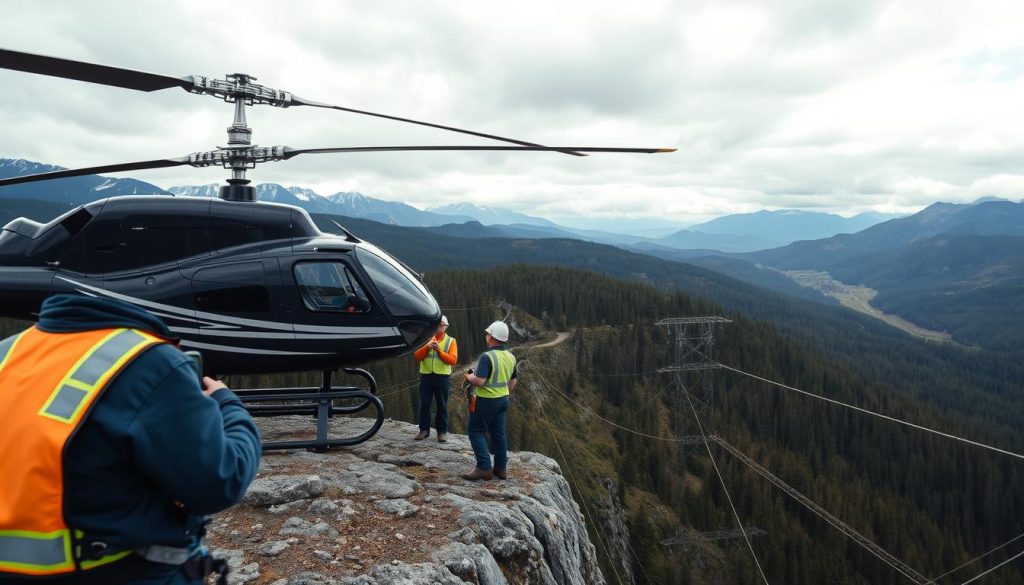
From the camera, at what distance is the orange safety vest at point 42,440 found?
2.32 m

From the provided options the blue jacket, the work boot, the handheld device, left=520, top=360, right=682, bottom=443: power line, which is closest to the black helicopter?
the work boot

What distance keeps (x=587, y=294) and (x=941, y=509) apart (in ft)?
175

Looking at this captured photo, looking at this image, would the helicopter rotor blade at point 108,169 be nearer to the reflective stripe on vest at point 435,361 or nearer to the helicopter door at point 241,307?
the helicopter door at point 241,307

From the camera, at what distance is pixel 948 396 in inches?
4838

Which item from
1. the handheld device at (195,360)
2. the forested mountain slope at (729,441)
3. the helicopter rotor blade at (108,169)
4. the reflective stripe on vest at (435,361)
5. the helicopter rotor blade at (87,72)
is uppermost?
the helicopter rotor blade at (87,72)

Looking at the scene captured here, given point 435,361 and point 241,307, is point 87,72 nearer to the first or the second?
point 241,307

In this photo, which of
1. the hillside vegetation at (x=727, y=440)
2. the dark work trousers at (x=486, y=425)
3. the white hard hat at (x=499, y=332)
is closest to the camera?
the dark work trousers at (x=486, y=425)

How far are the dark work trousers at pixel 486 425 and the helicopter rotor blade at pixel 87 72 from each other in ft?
19.6

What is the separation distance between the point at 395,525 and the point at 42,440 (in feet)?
17.4

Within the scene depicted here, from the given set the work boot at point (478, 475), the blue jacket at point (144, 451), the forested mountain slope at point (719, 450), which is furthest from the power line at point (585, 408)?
the blue jacket at point (144, 451)

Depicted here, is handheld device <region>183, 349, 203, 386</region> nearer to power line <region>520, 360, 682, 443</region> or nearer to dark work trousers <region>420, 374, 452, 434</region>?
dark work trousers <region>420, 374, 452, 434</region>

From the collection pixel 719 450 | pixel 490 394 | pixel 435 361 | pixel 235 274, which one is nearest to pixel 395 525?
pixel 490 394

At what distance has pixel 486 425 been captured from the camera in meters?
8.93

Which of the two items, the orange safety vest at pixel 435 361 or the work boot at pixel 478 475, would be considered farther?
the orange safety vest at pixel 435 361
